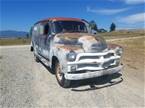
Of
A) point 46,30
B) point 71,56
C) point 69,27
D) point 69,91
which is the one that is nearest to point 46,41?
point 46,30

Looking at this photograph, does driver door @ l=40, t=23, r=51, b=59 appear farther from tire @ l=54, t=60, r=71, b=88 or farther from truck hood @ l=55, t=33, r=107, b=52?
tire @ l=54, t=60, r=71, b=88

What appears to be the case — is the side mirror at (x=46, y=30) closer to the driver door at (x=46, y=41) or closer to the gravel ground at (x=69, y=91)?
the driver door at (x=46, y=41)

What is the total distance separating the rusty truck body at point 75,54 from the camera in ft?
25.1

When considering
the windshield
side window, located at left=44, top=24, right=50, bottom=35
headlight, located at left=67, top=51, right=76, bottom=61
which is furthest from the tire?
side window, located at left=44, top=24, right=50, bottom=35

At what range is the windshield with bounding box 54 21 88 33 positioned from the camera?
972cm

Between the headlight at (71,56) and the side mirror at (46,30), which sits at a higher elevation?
the side mirror at (46,30)

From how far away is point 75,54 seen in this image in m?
7.60

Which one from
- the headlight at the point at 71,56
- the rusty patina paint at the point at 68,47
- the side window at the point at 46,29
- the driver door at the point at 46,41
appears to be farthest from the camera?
the side window at the point at 46,29

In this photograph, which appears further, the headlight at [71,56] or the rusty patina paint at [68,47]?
the rusty patina paint at [68,47]

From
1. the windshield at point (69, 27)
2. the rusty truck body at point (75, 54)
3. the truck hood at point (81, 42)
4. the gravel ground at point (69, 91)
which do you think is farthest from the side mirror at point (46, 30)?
the gravel ground at point (69, 91)

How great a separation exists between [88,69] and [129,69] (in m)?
4.05

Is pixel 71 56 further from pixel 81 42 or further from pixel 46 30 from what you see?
pixel 46 30

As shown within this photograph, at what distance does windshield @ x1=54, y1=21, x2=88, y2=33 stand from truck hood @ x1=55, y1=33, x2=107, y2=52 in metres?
0.63

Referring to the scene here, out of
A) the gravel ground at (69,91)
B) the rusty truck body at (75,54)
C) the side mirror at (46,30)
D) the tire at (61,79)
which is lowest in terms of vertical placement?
the gravel ground at (69,91)
